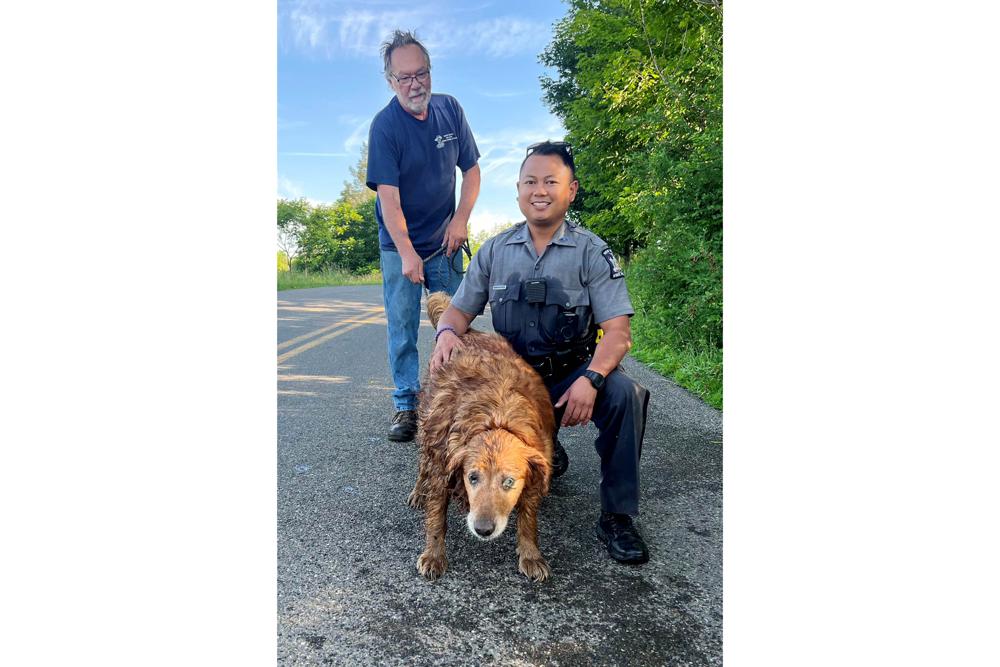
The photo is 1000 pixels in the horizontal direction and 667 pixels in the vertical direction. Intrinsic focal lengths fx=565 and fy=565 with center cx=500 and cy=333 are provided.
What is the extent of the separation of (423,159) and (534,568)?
2.06 metres

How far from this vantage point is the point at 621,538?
2297 mm

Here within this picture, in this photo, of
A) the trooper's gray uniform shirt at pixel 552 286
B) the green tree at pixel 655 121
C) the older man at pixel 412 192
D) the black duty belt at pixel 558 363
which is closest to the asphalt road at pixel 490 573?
the older man at pixel 412 192

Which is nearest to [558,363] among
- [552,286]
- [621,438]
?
[552,286]

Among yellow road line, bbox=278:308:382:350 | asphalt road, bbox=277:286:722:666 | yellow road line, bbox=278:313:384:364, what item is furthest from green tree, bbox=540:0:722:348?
yellow road line, bbox=278:308:382:350

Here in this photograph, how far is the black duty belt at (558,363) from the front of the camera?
272 centimetres

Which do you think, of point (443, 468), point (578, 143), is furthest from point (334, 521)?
point (578, 143)

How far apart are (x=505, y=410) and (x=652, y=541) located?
0.89 m

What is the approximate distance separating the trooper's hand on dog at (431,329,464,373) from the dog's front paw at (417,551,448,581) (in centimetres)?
80

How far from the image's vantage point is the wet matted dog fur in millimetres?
1943

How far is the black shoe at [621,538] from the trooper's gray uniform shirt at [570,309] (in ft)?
0.20

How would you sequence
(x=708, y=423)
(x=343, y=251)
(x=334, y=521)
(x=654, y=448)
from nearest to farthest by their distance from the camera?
1. (x=334, y=521)
2. (x=343, y=251)
3. (x=654, y=448)
4. (x=708, y=423)
